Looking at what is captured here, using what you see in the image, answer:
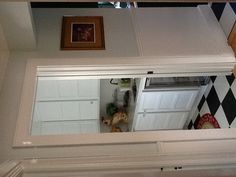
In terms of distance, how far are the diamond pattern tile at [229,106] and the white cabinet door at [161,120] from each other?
2.36ft

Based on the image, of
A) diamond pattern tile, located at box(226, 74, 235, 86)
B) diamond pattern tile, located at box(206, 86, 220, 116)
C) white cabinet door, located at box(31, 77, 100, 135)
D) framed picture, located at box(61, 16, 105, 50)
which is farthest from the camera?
white cabinet door, located at box(31, 77, 100, 135)

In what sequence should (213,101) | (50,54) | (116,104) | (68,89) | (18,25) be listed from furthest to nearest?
1. (116,104)
2. (68,89)
3. (213,101)
4. (50,54)
5. (18,25)

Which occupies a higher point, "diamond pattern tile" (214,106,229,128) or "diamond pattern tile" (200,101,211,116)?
"diamond pattern tile" (200,101,211,116)

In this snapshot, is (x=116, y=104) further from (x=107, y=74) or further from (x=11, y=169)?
(x=11, y=169)

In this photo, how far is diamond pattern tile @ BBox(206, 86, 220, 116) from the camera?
2.28 metres

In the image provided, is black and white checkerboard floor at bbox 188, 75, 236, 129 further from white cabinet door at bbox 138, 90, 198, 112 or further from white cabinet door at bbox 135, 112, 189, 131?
white cabinet door at bbox 135, 112, 189, 131

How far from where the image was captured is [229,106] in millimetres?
2035

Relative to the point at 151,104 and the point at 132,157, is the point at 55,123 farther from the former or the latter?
the point at 132,157

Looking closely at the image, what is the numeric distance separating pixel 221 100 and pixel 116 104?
1204 millimetres

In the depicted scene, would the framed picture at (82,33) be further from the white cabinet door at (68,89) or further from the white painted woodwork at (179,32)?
the white cabinet door at (68,89)

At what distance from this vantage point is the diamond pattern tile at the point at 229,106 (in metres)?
1.97

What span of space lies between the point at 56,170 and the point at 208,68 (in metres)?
1.11

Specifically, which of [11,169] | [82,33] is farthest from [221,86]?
[11,169]

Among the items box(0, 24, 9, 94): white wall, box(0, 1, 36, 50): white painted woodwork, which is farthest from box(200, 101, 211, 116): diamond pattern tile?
box(0, 24, 9, 94): white wall
